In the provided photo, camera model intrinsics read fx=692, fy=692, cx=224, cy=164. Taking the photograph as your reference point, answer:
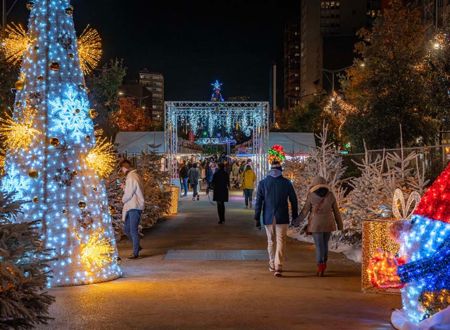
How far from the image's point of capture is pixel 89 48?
1104cm

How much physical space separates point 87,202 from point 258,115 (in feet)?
74.3

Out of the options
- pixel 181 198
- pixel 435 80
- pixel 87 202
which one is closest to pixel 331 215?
pixel 87 202

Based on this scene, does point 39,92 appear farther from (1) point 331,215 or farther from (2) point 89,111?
(1) point 331,215

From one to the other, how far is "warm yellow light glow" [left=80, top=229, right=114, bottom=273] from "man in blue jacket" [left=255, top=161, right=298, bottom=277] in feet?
8.38

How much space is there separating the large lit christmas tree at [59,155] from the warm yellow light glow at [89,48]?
0.30 metres

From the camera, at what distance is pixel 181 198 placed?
34906 mm

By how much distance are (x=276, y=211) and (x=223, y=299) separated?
250 cm

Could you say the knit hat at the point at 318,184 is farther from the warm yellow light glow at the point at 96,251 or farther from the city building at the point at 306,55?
the city building at the point at 306,55

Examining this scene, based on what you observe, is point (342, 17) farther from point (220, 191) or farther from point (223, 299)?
point (223, 299)

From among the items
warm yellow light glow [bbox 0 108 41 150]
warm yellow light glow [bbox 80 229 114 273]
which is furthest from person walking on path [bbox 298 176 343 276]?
warm yellow light glow [bbox 0 108 41 150]

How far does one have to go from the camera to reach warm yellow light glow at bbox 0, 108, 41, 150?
10.1m

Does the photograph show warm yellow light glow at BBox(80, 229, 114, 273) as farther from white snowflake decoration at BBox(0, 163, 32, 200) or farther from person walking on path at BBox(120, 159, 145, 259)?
person walking on path at BBox(120, 159, 145, 259)

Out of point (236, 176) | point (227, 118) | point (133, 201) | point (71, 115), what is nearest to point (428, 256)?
point (71, 115)

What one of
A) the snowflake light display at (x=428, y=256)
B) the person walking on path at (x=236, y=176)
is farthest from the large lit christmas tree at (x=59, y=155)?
the person walking on path at (x=236, y=176)
